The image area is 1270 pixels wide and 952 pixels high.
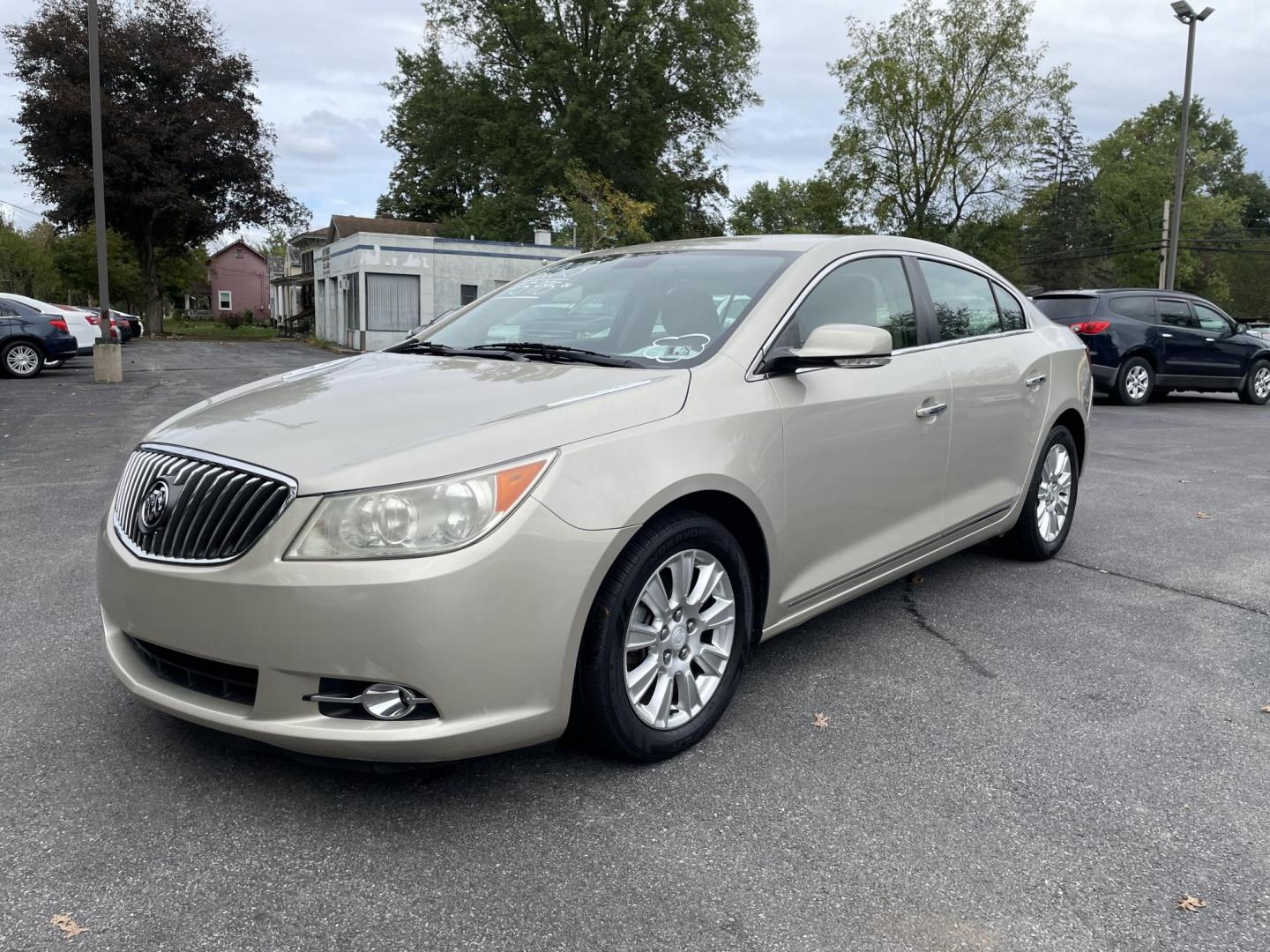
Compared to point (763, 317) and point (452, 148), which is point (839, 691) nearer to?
point (763, 317)

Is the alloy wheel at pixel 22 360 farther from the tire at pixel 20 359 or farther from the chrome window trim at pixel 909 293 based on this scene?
the chrome window trim at pixel 909 293

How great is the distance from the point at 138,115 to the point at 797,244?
40147 mm

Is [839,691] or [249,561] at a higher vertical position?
[249,561]

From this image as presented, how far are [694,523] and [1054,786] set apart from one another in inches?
50.9

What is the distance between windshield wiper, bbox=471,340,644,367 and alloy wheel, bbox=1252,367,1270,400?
54.6ft

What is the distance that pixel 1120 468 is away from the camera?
8898mm

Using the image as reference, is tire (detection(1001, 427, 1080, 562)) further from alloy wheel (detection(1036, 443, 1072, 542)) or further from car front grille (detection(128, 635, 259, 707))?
car front grille (detection(128, 635, 259, 707))

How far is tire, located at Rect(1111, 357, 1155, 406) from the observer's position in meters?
15.1

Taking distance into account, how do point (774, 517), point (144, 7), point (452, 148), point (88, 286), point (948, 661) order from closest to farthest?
point (774, 517) → point (948, 661) → point (144, 7) → point (452, 148) → point (88, 286)

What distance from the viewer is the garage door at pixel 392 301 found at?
105ft

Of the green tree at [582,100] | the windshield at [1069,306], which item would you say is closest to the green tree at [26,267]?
the green tree at [582,100]

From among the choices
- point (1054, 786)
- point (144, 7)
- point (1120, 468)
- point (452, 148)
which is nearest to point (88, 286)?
point (144, 7)

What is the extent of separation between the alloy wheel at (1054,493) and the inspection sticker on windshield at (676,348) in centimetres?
256

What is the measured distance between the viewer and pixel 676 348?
3.40 metres
